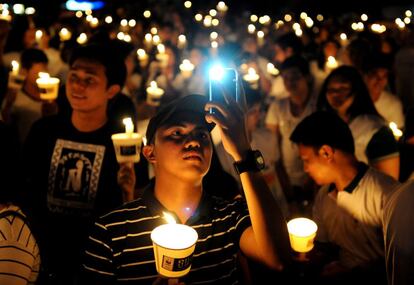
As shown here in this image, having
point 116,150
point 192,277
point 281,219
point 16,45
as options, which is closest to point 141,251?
point 192,277

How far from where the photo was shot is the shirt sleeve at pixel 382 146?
4137 mm

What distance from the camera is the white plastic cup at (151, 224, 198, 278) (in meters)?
1.95

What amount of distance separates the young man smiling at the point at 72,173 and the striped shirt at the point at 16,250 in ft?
2.86

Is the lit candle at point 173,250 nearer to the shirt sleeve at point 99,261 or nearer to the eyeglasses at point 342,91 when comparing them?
the shirt sleeve at point 99,261

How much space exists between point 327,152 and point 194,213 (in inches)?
55.9

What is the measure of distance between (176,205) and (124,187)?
90 cm

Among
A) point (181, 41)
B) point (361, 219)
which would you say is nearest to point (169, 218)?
point (361, 219)

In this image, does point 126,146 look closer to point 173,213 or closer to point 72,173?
point 72,173

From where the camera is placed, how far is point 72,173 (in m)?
3.41

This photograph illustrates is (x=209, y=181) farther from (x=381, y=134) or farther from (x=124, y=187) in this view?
(x=381, y=134)

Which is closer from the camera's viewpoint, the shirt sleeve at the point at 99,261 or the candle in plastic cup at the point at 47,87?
the shirt sleeve at the point at 99,261

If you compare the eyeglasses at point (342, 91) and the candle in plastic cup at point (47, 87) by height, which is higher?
the eyeglasses at point (342, 91)

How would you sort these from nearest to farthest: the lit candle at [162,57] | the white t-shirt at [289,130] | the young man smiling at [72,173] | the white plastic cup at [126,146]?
the white plastic cup at [126,146], the young man smiling at [72,173], the white t-shirt at [289,130], the lit candle at [162,57]

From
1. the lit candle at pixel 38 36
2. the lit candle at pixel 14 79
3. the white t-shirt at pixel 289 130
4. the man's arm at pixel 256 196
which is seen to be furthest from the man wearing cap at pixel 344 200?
the lit candle at pixel 38 36
